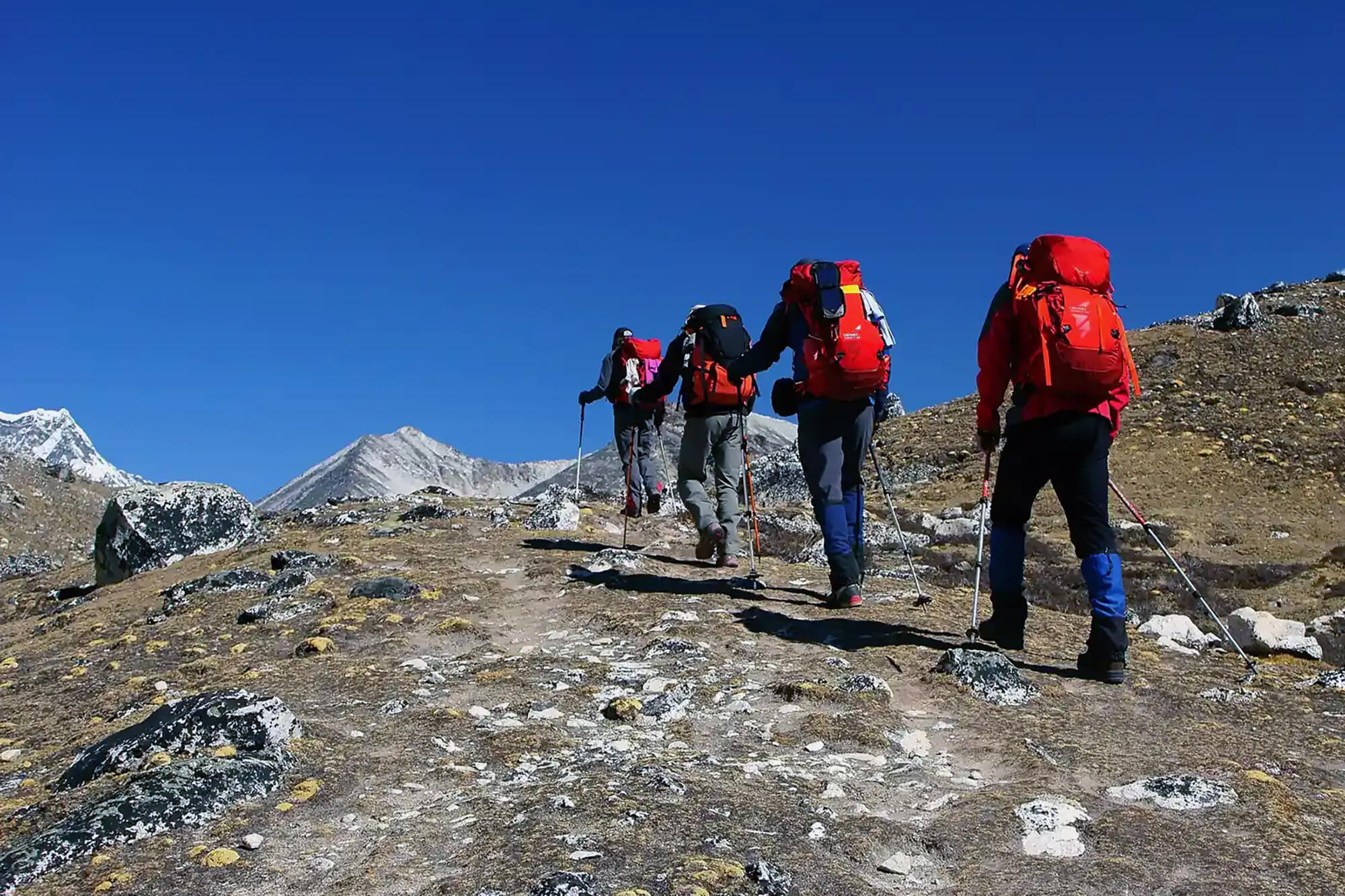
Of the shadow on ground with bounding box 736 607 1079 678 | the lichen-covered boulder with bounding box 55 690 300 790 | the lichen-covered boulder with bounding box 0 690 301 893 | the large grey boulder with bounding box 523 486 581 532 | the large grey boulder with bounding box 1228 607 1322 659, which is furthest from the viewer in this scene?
the large grey boulder with bounding box 523 486 581 532

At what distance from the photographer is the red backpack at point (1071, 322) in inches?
294

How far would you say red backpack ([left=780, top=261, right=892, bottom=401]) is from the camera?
9289 millimetres

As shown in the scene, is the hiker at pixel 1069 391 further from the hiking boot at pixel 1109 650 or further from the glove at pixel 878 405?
the glove at pixel 878 405

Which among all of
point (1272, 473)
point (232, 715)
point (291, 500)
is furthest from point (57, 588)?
point (291, 500)

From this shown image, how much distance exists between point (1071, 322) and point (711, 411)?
5.38 m

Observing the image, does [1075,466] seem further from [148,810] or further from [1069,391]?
[148,810]

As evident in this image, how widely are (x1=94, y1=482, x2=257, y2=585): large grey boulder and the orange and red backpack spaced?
31.0 feet

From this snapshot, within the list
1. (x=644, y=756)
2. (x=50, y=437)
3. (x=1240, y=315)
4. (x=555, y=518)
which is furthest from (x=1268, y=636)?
(x=50, y=437)

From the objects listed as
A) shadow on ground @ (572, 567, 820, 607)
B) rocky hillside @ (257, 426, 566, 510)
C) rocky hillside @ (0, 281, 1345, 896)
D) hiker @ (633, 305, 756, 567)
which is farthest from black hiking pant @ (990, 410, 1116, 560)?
rocky hillside @ (257, 426, 566, 510)

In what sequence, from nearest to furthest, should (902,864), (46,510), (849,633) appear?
1. (902,864)
2. (849,633)
3. (46,510)

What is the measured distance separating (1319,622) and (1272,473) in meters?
19.1

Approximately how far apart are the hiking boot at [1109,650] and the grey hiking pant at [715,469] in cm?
529

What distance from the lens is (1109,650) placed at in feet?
25.8

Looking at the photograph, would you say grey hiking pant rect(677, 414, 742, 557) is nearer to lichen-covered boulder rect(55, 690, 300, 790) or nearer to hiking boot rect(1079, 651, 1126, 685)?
hiking boot rect(1079, 651, 1126, 685)
